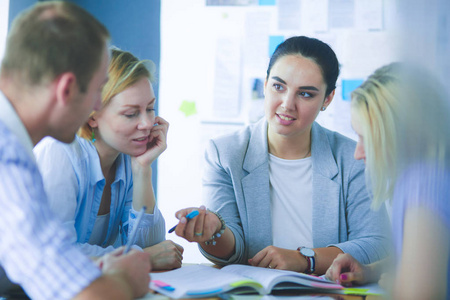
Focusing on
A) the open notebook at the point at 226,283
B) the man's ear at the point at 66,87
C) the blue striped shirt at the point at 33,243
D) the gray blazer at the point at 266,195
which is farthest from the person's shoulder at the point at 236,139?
the blue striped shirt at the point at 33,243

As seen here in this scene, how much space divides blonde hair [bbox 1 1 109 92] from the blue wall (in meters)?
1.71

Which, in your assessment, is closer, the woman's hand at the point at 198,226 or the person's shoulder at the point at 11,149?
the person's shoulder at the point at 11,149

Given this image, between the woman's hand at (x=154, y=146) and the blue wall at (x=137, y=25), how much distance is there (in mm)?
1010

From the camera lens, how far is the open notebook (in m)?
0.92

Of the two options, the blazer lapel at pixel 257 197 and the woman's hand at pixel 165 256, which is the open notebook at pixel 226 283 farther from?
the blazer lapel at pixel 257 197

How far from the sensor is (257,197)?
152 centimetres

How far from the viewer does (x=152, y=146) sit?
150 centimetres

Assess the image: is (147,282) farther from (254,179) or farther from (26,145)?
(254,179)

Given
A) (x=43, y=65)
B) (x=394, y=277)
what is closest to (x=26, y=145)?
(x=43, y=65)

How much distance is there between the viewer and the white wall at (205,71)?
2.44m

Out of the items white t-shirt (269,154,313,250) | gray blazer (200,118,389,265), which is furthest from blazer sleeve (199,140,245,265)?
white t-shirt (269,154,313,250)

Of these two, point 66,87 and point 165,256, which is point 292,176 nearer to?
point 165,256

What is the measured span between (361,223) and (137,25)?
1679 mm

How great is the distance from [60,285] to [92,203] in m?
0.63
